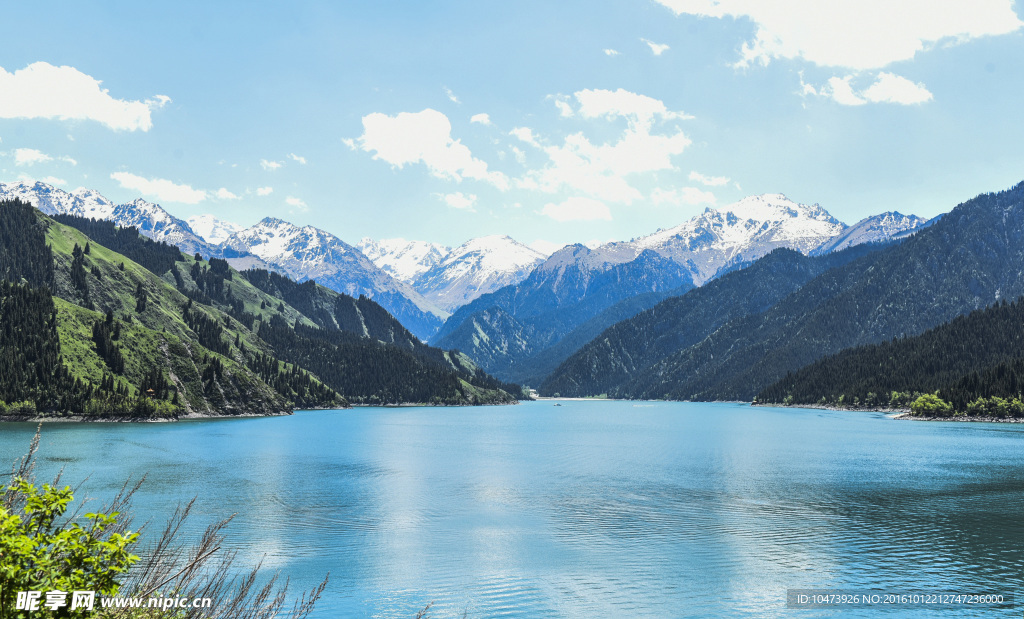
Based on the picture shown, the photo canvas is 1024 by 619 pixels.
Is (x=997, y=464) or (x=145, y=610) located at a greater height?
(x=145, y=610)

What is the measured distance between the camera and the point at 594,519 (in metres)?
63.1

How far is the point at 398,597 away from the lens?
4059 centimetres

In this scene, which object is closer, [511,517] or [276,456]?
[511,517]

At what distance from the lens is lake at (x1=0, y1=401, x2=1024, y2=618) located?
4203 cm

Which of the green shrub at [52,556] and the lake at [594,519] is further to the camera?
the lake at [594,519]

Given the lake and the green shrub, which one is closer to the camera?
the green shrub

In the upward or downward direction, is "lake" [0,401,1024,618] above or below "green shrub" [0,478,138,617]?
below

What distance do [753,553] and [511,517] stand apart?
2296 cm

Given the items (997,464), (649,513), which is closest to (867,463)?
(997,464)

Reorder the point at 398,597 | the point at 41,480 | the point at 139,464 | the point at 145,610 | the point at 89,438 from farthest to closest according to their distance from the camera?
the point at 89,438 → the point at 139,464 → the point at 41,480 → the point at 398,597 → the point at 145,610

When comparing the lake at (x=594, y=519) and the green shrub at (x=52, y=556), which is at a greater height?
the green shrub at (x=52, y=556)

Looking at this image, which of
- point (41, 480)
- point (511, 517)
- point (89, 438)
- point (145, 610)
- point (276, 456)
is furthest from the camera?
point (89, 438)

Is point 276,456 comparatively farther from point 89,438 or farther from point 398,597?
point 398,597

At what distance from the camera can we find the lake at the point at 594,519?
4203 centimetres
